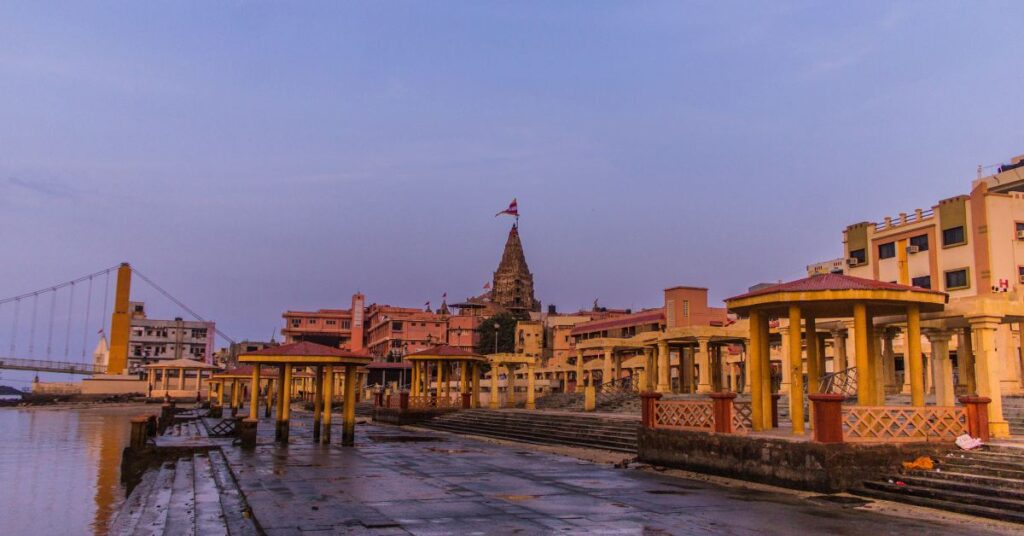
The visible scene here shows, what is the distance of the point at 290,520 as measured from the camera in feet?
35.9

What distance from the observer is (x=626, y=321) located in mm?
78938

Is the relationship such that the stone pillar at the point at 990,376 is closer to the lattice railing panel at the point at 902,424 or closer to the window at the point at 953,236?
the lattice railing panel at the point at 902,424

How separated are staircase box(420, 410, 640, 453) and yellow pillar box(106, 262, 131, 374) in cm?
7775

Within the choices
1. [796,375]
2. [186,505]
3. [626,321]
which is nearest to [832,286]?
[796,375]

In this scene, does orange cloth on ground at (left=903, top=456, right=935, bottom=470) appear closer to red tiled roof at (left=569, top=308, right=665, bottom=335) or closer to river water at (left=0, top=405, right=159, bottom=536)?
river water at (left=0, top=405, right=159, bottom=536)

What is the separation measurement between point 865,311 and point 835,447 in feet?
14.2

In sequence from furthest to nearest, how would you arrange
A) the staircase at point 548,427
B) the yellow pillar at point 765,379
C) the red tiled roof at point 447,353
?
the red tiled roof at point 447,353 < the staircase at point 548,427 < the yellow pillar at point 765,379

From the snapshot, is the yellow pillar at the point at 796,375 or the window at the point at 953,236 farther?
the window at the point at 953,236

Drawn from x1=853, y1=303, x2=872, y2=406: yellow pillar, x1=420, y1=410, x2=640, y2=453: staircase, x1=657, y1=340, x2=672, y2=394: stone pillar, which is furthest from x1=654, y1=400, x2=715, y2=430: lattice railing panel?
x1=657, y1=340, x2=672, y2=394: stone pillar

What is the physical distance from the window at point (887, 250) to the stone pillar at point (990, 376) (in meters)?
33.5

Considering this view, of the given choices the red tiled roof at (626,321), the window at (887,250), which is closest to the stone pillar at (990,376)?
the window at (887,250)

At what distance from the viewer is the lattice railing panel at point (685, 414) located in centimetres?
1772

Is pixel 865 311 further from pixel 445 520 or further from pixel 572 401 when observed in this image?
pixel 572 401

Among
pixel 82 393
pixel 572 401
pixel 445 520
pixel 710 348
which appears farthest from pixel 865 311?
pixel 82 393
